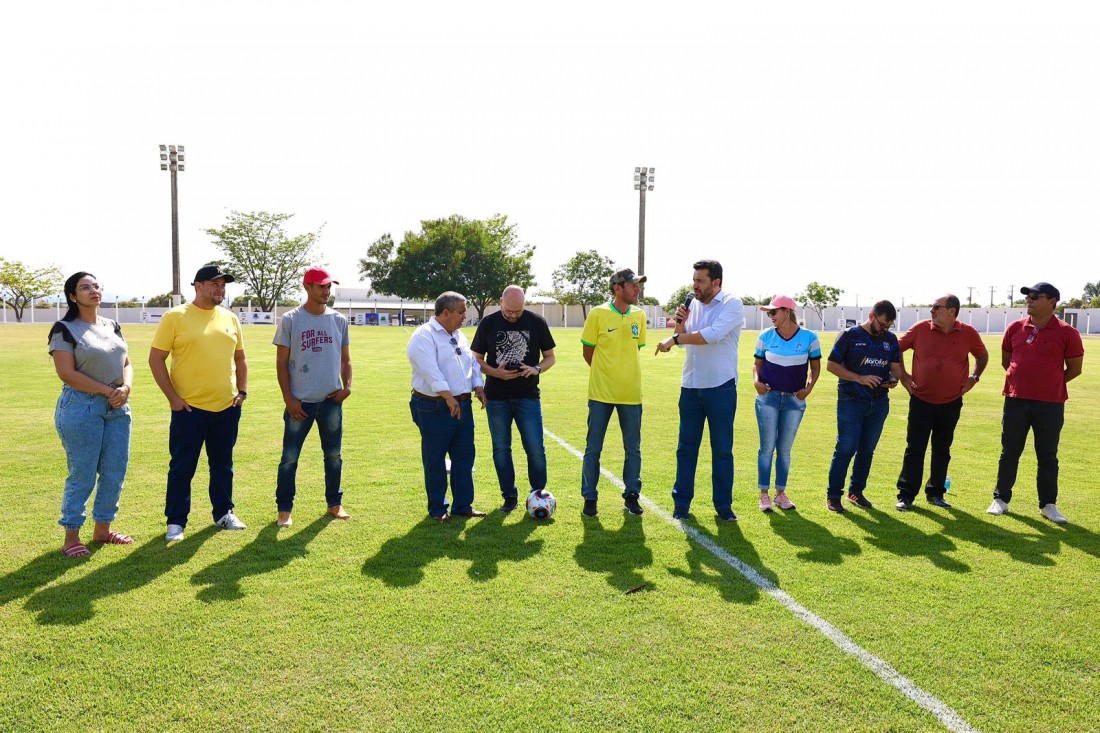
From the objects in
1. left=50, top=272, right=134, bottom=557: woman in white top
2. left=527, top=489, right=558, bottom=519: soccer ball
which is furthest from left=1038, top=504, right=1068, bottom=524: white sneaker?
left=50, top=272, right=134, bottom=557: woman in white top

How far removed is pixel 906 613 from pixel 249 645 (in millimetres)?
3711

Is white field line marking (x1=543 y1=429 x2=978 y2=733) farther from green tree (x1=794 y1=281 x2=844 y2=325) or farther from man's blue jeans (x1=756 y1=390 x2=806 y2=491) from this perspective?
green tree (x1=794 y1=281 x2=844 y2=325)

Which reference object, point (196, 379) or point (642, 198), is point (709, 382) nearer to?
point (196, 379)

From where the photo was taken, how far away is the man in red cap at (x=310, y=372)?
5.80m

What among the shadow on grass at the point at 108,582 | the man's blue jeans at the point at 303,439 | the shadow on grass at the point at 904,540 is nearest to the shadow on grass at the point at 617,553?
the shadow on grass at the point at 904,540

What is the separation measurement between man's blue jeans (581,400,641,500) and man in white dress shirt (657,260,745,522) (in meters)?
0.38

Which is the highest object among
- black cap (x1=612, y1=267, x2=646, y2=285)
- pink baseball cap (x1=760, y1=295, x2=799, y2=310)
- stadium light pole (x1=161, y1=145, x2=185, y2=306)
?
stadium light pole (x1=161, y1=145, x2=185, y2=306)

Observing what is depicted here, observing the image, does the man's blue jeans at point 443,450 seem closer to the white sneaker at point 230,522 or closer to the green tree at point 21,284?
the white sneaker at point 230,522

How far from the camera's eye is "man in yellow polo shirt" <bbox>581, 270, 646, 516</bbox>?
20.6ft

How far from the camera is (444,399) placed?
19.6 ft

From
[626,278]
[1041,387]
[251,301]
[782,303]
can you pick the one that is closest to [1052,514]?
[1041,387]

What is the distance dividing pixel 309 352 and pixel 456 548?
6.48 feet

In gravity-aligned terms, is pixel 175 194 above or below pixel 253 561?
above

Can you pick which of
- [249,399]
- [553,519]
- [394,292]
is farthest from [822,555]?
[394,292]
